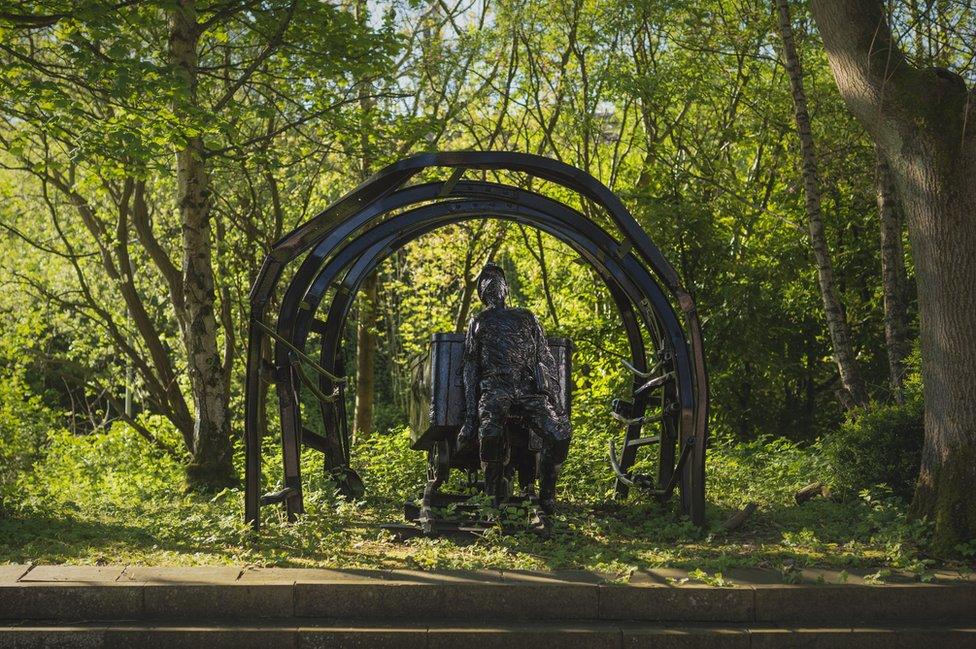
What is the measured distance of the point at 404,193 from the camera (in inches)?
327

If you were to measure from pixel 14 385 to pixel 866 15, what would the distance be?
47.1 feet

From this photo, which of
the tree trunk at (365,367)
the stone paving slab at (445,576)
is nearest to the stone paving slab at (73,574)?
the stone paving slab at (445,576)

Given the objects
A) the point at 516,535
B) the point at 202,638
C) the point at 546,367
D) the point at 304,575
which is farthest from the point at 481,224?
the point at 202,638

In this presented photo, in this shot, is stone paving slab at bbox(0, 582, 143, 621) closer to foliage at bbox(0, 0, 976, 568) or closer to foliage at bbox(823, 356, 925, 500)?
foliage at bbox(0, 0, 976, 568)

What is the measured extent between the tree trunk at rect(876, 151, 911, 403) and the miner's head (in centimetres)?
462

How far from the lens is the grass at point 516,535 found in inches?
272

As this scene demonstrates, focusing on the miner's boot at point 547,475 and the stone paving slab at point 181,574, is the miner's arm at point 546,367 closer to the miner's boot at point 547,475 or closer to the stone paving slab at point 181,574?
the miner's boot at point 547,475

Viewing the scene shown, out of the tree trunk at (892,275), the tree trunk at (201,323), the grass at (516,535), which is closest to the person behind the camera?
the grass at (516,535)

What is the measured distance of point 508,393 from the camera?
8281mm

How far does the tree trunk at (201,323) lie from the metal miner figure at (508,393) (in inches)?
169

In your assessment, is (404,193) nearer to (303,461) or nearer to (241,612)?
(241,612)

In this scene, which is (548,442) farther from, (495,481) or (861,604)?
(861,604)

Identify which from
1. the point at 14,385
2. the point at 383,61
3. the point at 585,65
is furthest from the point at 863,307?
the point at 14,385

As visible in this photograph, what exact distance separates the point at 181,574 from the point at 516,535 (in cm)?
256
